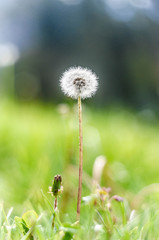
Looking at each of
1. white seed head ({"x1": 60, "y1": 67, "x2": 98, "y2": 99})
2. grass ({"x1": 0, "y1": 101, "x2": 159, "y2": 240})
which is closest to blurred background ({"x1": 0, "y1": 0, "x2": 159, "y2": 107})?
grass ({"x1": 0, "y1": 101, "x2": 159, "y2": 240})

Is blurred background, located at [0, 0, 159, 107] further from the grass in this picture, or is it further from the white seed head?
the white seed head

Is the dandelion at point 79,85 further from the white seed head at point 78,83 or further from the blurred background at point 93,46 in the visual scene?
the blurred background at point 93,46

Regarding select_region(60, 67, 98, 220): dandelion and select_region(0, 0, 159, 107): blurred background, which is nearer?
select_region(60, 67, 98, 220): dandelion

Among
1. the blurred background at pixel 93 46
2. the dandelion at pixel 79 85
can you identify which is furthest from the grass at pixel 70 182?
the blurred background at pixel 93 46

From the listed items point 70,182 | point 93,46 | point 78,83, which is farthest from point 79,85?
point 93,46

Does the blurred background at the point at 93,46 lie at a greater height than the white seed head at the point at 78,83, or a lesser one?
greater
